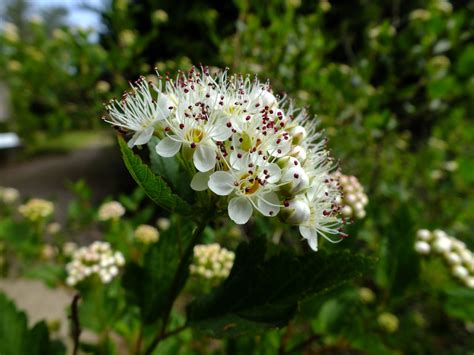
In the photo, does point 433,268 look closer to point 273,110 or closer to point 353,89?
point 273,110

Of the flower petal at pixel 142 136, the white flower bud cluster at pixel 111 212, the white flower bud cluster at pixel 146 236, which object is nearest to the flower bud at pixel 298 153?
the flower petal at pixel 142 136

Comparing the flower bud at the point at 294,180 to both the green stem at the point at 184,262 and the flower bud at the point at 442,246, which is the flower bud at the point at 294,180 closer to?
the green stem at the point at 184,262

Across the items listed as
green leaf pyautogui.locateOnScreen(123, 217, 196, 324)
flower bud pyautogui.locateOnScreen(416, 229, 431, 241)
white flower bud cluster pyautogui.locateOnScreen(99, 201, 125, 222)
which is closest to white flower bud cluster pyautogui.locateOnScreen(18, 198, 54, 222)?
white flower bud cluster pyautogui.locateOnScreen(99, 201, 125, 222)

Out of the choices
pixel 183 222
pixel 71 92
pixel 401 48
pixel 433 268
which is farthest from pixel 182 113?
pixel 71 92

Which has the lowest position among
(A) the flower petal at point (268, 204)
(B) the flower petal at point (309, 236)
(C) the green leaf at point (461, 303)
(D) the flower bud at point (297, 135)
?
(C) the green leaf at point (461, 303)

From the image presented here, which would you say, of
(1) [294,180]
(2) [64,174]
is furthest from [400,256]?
(2) [64,174]

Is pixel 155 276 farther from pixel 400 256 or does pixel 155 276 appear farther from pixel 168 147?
pixel 400 256
